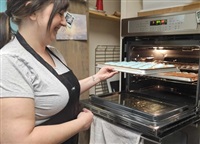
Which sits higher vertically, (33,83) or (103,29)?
(103,29)

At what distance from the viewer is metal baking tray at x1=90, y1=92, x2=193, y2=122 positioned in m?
0.90

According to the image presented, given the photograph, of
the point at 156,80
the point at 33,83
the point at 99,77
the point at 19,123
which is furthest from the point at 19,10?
the point at 156,80

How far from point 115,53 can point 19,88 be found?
4.63ft

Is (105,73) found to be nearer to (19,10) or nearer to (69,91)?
(69,91)

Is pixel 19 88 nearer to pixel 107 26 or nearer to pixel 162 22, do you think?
pixel 162 22

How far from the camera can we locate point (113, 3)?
1826 mm

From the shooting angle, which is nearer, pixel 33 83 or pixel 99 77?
pixel 33 83

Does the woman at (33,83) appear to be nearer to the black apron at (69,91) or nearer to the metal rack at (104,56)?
the black apron at (69,91)

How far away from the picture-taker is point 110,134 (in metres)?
1.05

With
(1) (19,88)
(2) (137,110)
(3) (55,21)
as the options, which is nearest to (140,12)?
(2) (137,110)

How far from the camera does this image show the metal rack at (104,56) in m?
1.70

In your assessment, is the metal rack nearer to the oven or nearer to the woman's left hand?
Result: the oven

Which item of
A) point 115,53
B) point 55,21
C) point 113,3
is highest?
point 113,3

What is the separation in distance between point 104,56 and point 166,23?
753mm
